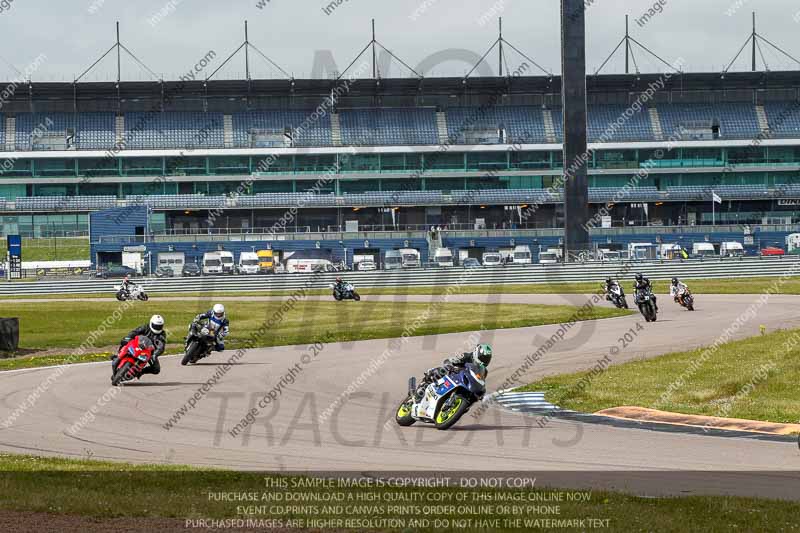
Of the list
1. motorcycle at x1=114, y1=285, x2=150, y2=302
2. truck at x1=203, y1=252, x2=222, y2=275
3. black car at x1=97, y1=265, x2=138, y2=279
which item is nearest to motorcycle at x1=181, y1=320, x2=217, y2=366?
motorcycle at x1=114, y1=285, x2=150, y2=302

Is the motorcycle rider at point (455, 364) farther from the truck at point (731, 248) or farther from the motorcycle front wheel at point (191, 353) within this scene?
the truck at point (731, 248)

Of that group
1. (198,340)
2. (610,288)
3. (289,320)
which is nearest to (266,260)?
(289,320)

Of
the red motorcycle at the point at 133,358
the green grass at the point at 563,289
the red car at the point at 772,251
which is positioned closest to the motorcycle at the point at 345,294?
the green grass at the point at 563,289

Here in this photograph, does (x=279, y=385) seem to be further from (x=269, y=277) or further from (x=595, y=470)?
(x=269, y=277)

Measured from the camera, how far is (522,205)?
10438 cm

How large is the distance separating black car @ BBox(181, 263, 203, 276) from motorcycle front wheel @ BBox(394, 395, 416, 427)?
218 feet

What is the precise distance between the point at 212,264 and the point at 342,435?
69.7 metres

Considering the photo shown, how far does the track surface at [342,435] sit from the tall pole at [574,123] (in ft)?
150

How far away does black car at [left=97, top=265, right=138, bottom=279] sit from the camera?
82625mm

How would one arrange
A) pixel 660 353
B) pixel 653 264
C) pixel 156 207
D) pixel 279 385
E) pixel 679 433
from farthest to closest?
pixel 156 207, pixel 653 264, pixel 660 353, pixel 279 385, pixel 679 433

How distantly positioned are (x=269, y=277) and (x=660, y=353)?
48057 mm

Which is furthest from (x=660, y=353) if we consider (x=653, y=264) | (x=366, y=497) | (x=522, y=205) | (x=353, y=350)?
(x=522, y=205)

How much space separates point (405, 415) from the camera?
1794cm

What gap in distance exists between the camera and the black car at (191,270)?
273 feet
